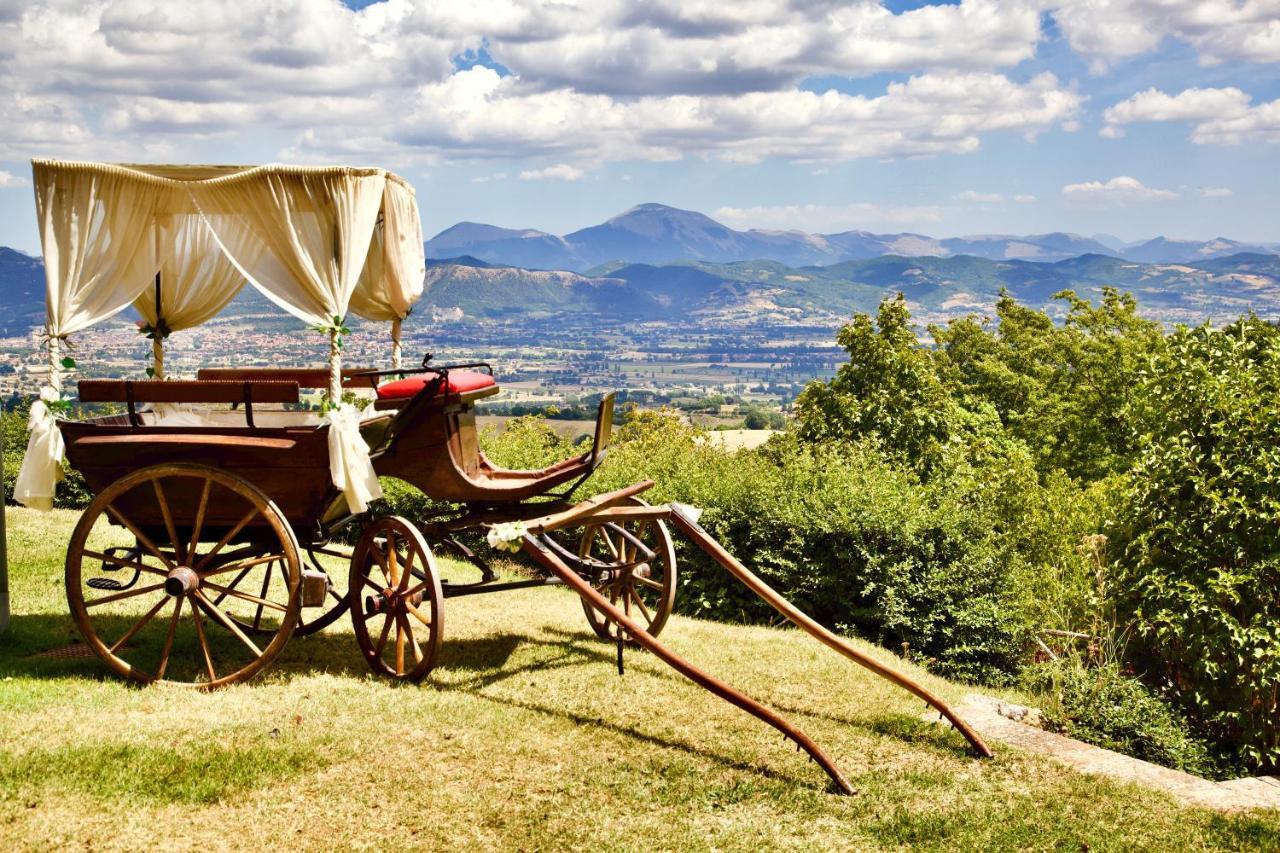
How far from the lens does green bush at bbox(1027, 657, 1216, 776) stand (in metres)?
7.94

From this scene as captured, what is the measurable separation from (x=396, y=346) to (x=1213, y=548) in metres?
7.41

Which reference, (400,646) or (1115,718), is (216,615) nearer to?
(400,646)

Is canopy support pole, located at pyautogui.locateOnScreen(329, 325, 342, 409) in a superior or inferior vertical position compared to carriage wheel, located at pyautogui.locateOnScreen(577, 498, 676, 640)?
superior

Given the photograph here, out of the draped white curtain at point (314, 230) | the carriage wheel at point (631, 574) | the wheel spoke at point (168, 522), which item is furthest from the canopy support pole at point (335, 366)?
the carriage wheel at point (631, 574)

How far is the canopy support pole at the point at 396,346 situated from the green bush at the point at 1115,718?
5.68 m

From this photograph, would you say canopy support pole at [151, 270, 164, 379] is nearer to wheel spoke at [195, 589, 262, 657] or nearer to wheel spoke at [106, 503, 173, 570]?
wheel spoke at [106, 503, 173, 570]

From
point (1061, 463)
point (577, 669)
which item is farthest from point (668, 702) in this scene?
point (1061, 463)

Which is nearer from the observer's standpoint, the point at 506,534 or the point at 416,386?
the point at 506,534

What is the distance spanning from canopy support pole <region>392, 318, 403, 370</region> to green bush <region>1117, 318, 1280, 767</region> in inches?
272

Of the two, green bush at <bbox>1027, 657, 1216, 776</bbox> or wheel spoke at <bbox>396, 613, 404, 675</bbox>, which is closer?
wheel spoke at <bbox>396, 613, 404, 675</bbox>

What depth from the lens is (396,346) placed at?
896 centimetres

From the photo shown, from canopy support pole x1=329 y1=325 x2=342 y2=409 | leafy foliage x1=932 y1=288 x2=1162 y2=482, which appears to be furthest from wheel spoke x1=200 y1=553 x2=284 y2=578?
leafy foliage x1=932 y1=288 x2=1162 y2=482

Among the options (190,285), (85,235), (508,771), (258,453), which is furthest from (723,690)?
(190,285)

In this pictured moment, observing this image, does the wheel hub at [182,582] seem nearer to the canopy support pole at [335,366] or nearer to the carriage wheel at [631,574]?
the canopy support pole at [335,366]
